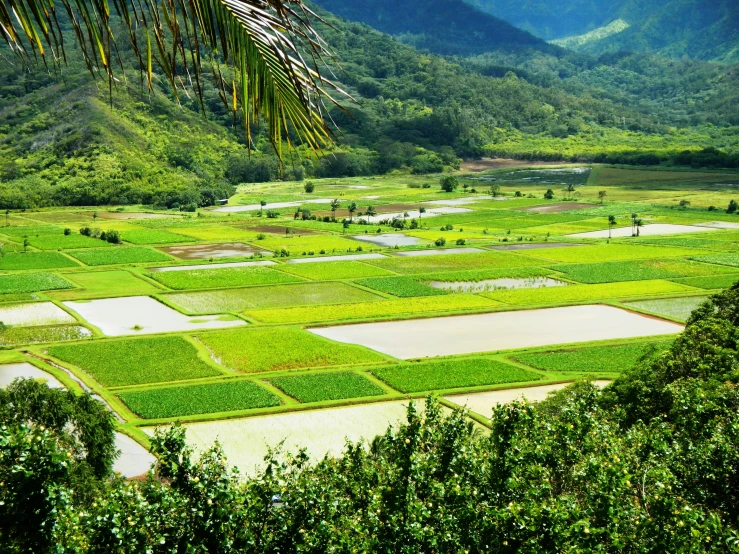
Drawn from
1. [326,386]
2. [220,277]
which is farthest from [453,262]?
[326,386]

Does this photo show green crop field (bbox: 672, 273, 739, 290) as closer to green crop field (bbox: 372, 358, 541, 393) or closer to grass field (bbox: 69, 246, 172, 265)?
green crop field (bbox: 372, 358, 541, 393)

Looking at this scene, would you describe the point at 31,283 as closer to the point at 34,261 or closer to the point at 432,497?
the point at 34,261

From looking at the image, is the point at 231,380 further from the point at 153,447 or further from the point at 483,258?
the point at 483,258

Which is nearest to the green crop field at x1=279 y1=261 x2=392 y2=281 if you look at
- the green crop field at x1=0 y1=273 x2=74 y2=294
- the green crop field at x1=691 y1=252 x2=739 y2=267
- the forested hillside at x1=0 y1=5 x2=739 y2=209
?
the green crop field at x1=0 y1=273 x2=74 y2=294

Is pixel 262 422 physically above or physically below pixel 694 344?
below

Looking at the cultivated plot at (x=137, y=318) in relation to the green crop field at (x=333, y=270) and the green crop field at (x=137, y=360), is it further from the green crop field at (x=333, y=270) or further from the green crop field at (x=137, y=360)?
the green crop field at (x=333, y=270)

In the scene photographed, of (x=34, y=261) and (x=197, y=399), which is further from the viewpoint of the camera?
(x=34, y=261)

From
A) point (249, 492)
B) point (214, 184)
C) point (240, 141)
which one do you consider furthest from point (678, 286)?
point (240, 141)
